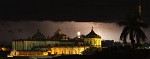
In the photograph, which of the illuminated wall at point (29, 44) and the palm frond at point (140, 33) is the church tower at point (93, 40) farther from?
the palm frond at point (140, 33)

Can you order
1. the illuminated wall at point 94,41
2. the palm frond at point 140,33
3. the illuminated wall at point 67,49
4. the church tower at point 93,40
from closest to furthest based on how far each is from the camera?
the palm frond at point 140,33 < the illuminated wall at point 67,49 < the church tower at point 93,40 < the illuminated wall at point 94,41

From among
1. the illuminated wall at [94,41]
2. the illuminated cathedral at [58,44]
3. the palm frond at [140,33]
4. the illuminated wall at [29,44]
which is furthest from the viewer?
the illuminated wall at [29,44]

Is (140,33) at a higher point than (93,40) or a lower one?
lower

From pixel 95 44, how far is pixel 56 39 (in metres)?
13.7

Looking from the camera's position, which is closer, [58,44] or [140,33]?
[140,33]

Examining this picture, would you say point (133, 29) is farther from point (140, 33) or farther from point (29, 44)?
point (29, 44)

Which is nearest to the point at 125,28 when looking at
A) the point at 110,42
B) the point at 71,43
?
the point at 71,43

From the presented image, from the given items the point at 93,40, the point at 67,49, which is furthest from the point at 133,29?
the point at 93,40

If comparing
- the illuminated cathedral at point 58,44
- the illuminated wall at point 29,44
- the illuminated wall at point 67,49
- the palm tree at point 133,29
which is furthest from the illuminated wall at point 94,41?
the palm tree at point 133,29

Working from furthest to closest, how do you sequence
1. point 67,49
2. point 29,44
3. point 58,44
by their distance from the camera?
point 29,44, point 58,44, point 67,49

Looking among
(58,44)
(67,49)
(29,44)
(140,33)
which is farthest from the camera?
(29,44)

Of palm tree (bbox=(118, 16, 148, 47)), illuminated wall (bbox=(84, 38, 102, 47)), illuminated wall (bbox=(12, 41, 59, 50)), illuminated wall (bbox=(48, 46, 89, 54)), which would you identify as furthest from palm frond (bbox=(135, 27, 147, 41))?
illuminated wall (bbox=(12, 41, 59, 50))

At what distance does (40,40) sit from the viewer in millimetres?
170625

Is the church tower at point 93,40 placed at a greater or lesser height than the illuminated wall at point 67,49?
greater
